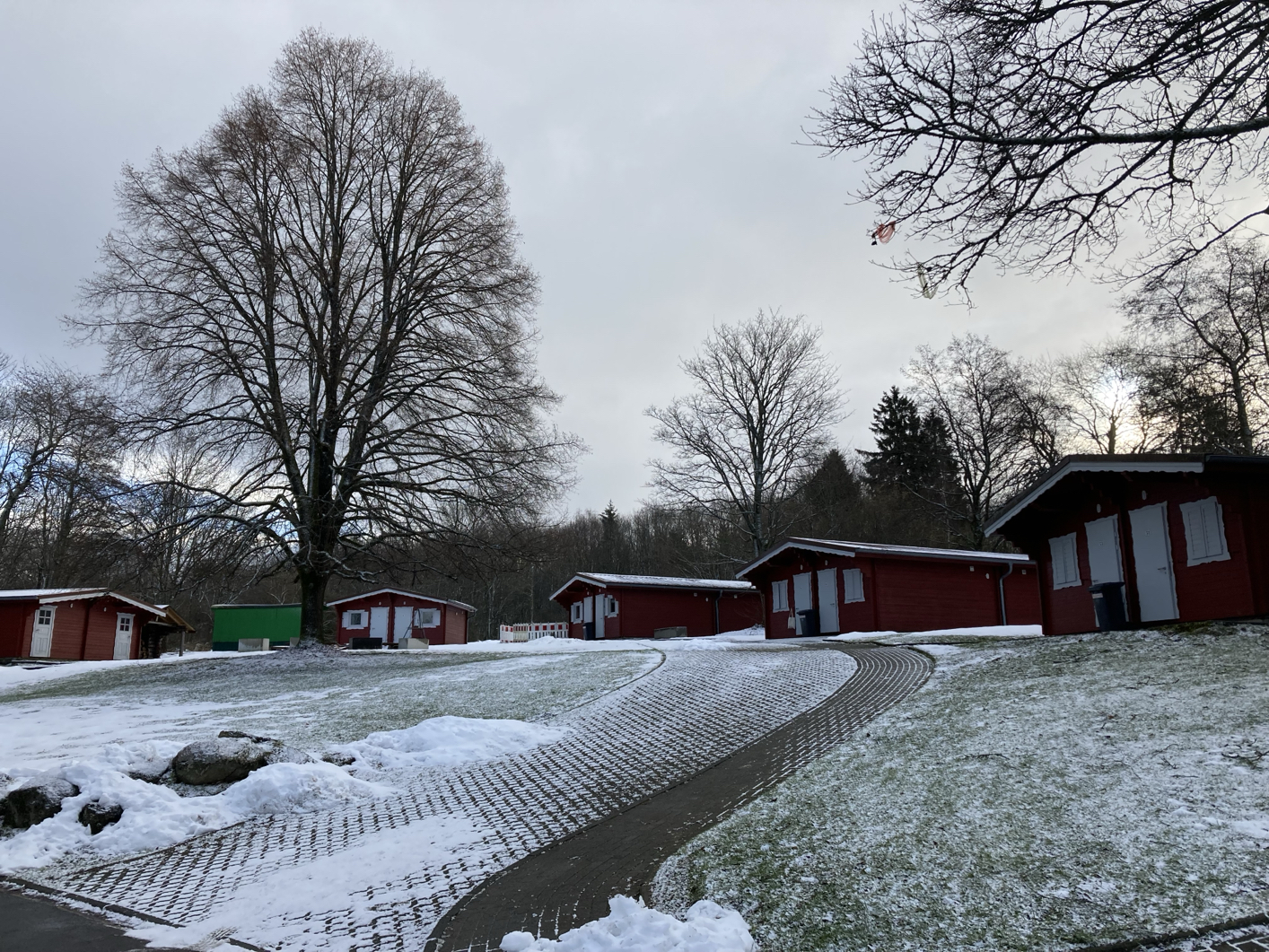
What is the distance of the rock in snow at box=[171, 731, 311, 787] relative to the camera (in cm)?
871

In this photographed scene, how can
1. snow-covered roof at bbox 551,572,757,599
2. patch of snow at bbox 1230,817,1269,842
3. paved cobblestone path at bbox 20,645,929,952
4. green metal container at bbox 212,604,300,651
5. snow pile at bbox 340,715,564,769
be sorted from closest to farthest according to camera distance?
patch of snow at bbox 1230,817,1269,842, paved cobblestone path at bbox 20,645,929,952, snow pile at bbox 340,715,564,769, snow-covered roof at bbox 551,572,757,599, green metal container at bbox 212,604,300,651

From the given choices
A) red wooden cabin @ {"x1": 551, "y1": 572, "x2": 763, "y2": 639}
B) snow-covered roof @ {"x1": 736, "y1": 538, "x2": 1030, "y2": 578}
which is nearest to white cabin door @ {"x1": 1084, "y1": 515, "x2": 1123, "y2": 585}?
snow-covered roof @ {"x1": 736, "y1": 538, "x2": 1030, "y2": 578}

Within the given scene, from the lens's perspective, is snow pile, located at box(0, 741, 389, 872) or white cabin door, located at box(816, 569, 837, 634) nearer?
snow pile, located at box(0, 741, 389, 872)

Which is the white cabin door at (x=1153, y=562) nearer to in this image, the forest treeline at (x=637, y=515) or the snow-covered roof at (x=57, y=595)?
the forest treeline at (x=637, y=515)

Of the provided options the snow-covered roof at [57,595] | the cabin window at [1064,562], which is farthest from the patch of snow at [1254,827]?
the snow-covered roof at [57,595]

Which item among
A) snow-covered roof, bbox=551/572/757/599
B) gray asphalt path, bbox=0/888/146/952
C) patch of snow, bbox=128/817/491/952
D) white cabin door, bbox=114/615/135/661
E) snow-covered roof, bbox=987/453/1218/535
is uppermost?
snow-covered roof, bbox=987/453/1218/535

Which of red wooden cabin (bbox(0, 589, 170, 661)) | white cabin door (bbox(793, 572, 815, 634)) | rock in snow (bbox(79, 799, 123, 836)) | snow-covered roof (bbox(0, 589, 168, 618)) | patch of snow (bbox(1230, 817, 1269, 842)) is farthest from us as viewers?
red wooden cabin (bbox(0, 589, 170, 661))

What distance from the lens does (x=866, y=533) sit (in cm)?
5116

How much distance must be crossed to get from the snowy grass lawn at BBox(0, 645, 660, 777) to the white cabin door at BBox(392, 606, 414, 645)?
24.1m

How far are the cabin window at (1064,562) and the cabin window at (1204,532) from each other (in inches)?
104

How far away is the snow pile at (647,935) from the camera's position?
424cm

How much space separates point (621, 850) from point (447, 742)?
482 centimetres

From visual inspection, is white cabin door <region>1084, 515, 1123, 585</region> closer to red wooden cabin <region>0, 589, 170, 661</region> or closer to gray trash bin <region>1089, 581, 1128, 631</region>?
gray trash bin <region>1089, 581, 1128, 631</region>

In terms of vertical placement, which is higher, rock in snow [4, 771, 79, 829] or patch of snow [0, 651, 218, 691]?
patch of snow [0, 651, 218, 691]
